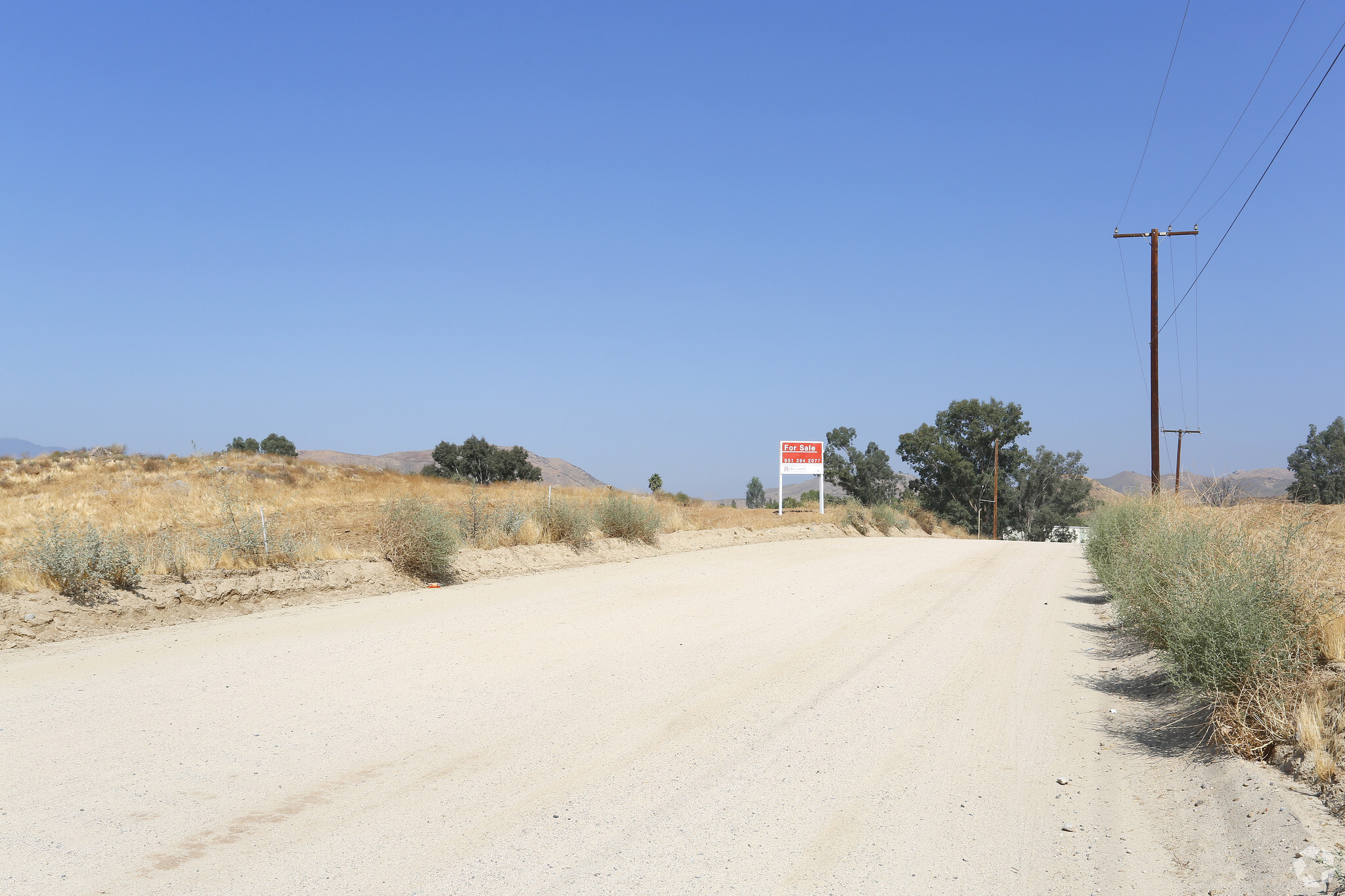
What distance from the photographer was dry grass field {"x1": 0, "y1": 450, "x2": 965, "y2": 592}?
1411 cm

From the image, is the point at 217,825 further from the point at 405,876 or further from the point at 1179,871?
the point at 1179,871

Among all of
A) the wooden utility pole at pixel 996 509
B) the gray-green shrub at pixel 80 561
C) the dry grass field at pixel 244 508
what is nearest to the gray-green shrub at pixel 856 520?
the dry grass field at pixel 244 508

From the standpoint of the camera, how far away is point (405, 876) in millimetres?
4336

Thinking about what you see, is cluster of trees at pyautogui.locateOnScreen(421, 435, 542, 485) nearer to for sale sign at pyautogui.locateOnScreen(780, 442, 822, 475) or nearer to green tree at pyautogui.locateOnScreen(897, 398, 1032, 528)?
for sale sign at pyautogui.locateOnScreen(780, 442, 822, 475)

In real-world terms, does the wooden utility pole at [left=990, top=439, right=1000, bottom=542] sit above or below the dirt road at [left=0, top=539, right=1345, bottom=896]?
above

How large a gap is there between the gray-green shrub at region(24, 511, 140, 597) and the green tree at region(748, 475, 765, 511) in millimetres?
76784

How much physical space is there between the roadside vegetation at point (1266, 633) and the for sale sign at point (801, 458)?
31239 mm

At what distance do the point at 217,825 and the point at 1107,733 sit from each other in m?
6.75

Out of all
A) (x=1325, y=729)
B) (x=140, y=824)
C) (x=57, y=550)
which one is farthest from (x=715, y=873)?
(x=57, y=550)

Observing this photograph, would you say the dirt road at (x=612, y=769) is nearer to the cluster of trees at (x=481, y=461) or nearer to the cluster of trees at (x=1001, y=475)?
the cluster of trees at (x=481, y=461)

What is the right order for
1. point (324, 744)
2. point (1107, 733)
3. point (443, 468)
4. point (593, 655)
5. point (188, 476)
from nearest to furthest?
point (324, 744), point (1107, 733), point (593, 655), point (188, 476), point (443, 468)

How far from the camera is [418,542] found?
51.1 ft

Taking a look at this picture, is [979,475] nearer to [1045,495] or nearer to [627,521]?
[1045,495]

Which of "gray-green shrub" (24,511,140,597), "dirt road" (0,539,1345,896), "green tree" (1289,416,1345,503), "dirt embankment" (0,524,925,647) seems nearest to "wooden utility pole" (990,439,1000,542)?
"green tree" (1289,416,1345,503)
